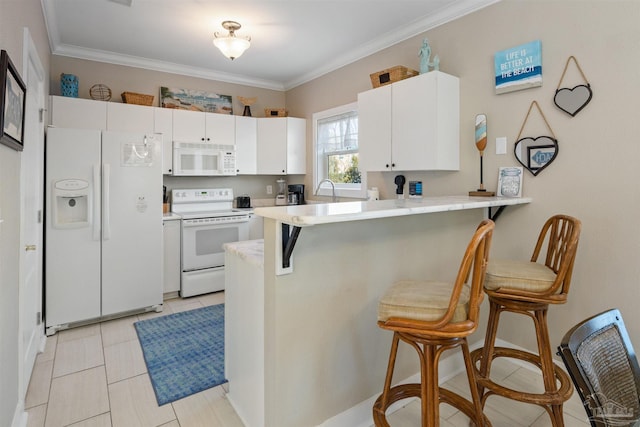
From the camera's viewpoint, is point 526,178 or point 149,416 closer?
point 149,416

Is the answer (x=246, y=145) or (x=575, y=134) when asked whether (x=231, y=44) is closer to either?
(x=246, y=145)

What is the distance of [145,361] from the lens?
2.55 metres

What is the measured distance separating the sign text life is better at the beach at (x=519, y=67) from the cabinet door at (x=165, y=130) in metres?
3.42

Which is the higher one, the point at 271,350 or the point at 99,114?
the point at 99,114

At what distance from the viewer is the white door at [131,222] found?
10.6ft

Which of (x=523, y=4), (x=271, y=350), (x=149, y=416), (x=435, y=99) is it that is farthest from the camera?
(x=435, y=99)

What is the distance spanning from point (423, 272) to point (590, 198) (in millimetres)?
1113

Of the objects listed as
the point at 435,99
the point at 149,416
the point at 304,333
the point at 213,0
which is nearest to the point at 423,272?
the point at 304,333

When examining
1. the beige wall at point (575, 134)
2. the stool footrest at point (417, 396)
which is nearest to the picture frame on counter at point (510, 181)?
the beige wall at point (575, 134)

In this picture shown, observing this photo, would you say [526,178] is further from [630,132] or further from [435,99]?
[435,99]

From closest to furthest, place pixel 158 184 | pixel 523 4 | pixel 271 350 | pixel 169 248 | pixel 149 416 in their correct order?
pixel 271 350
pixel 149 416
pixel 523 4
pixel 158 184
pixel 169 248

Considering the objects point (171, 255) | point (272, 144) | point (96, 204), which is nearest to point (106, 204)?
point (96, 204)

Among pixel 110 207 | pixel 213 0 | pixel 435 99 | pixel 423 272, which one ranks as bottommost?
pixel 423 272

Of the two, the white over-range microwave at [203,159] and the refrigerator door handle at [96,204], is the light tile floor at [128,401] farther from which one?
the white over-range microwave at [203,159]
